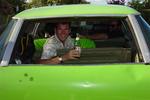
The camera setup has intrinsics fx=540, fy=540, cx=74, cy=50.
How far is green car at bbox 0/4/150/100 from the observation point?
435 centimetres

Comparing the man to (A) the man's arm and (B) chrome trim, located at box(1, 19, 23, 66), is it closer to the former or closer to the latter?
(A) the man's arm

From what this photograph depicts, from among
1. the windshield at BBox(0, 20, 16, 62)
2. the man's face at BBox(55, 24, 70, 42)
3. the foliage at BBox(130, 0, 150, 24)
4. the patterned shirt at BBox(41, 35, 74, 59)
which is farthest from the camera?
the foliage at BBox(130, 0, 150, 24)

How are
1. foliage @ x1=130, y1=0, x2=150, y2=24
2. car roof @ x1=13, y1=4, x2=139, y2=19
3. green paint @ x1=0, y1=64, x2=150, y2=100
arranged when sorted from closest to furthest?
1. green paint @ x1=0, y1=64, x2=150, y2=100
2. car roof @ x1=13, y1=4, x2=139, y2=19
3. foliage @ x1=130, y1=0, x2=150, y2=24

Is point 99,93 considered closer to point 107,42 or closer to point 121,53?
point 121,53

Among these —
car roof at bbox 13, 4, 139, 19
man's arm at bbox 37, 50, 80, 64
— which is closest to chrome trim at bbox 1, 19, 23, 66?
car roof at bbox 13, 4, 139, 19

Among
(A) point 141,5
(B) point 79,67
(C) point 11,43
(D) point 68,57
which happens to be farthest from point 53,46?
(A) point 141,5

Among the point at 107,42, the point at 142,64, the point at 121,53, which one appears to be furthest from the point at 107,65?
the point at 107,42

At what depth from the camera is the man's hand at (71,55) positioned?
5250mm

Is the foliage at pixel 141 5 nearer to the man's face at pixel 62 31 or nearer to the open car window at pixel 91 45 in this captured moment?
the open car window at pixel 91 45

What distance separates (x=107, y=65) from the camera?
4719mm

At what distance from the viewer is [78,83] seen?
439cm

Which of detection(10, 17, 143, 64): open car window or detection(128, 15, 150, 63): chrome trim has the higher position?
detection(128, 15, 150, 63): chrome trim

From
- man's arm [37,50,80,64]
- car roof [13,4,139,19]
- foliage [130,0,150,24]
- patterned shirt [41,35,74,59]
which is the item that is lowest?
foliage [130,0,150,24]

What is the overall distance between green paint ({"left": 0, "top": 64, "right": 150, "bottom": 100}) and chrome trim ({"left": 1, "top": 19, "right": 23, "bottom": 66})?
187 millimetres
